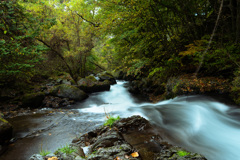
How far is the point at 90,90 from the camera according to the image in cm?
1244

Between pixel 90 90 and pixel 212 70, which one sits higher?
pixel 212 70

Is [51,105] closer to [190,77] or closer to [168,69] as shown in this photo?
[168,69]

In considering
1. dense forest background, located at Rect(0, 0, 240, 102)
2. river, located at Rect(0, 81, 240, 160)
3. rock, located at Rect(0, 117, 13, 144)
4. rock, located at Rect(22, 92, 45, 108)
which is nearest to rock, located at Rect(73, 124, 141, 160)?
river, located at Rect(0, 81, 240, 160)

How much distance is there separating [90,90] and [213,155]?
11.0m

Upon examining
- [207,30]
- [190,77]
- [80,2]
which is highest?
→ [80,2]

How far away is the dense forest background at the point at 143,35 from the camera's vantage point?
490 centimetres

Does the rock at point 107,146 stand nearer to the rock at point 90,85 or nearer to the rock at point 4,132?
the rock at point 4,132

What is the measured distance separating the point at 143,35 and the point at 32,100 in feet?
24.9

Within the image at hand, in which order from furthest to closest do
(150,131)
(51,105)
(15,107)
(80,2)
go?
(80,2) → (51,105) → (15,107) → (150,131)

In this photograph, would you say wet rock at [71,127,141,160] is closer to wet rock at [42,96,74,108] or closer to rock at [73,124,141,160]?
rock at [73,124,141,160]

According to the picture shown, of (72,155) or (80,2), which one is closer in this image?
(72,155)

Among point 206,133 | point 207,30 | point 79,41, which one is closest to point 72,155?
point 206,133

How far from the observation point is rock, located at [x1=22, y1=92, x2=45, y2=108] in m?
7.37

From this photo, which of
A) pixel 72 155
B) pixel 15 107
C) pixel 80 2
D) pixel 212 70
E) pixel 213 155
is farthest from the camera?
pixel 80 2
